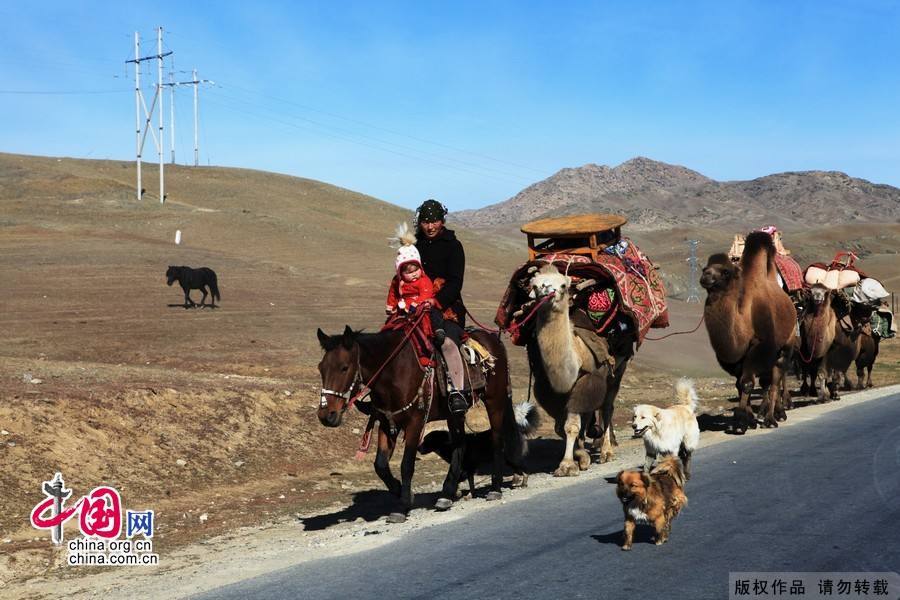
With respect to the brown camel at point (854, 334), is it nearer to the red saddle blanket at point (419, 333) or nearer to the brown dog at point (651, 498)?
the red saddle blanket at point (419, 333)

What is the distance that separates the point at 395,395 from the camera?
10711 mm

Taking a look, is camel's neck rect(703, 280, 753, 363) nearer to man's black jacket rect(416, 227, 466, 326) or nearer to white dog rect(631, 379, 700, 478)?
white dog rect(631, 379, 700, 478)

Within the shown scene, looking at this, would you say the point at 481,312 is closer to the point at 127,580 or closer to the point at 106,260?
the point at 106,260

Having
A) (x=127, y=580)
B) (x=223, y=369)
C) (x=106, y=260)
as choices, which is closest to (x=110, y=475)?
(x=127, y=580)

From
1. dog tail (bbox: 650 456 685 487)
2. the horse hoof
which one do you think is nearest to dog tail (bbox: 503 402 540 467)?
the horse hoof

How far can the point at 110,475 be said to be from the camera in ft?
42.5

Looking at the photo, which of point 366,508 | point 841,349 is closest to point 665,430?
point 366,508

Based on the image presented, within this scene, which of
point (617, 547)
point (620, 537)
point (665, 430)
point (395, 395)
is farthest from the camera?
→ point (665, 430)

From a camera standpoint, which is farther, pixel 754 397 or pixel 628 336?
pixel 754 397

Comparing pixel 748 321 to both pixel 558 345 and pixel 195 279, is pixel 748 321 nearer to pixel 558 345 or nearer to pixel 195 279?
pixel 558 345

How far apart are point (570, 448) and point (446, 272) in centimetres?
333

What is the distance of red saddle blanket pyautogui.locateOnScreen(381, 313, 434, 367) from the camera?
11.1m

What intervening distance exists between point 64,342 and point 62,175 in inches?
3128

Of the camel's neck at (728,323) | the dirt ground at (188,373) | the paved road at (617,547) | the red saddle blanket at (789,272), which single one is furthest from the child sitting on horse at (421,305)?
the red saddle blanket at (789,272)
